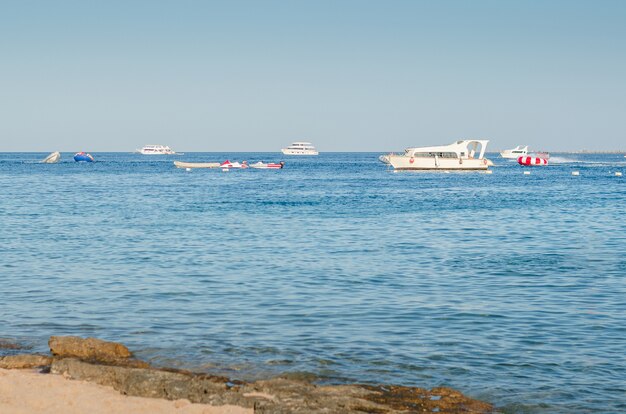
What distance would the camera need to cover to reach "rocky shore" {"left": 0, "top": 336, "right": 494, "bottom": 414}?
44.6 feet

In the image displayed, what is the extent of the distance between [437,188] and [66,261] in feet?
209

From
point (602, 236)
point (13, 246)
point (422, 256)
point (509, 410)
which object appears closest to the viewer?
point (509, 410)

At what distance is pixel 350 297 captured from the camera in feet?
81.0

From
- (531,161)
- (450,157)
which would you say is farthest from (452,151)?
(531,161)

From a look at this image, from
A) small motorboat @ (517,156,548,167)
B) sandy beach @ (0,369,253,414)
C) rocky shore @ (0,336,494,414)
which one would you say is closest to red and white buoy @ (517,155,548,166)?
small motorboat @ (517,156,548,167)

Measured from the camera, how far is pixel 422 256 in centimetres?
3431

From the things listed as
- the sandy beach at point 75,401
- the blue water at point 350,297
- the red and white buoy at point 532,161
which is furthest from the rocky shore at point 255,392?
the red and white buoy at point 532,161

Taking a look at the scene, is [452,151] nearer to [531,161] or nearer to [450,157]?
[450,157]

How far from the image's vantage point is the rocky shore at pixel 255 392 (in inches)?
535

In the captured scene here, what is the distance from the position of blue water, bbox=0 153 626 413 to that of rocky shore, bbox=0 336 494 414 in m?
0.90

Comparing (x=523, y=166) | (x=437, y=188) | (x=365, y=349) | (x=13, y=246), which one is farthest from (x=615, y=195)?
(x=523, y=166)

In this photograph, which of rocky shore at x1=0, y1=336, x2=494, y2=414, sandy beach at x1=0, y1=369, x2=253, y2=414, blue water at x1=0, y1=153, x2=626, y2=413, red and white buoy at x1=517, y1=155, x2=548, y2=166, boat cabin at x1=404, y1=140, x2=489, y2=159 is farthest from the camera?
red and white buoy at x1=517, y1=155, x2=548, y2=166

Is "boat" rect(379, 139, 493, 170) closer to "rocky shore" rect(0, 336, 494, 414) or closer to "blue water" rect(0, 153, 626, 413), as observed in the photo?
"blue water" rect(0, 153, 626, 413)

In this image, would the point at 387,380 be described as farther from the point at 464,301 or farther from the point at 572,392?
the point at 464,301
